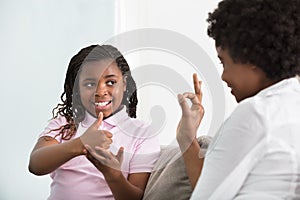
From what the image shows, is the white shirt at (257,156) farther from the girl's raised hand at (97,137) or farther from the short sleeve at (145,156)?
the short sleeve at (145,156)

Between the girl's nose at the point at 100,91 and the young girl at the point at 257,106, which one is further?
the girl's nose at the point at 100,91

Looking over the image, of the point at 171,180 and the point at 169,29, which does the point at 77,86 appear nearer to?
the point at 171,180

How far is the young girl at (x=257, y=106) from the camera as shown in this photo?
42.8 inches

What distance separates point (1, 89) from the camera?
2.87 m

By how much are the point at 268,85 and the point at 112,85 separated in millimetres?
588

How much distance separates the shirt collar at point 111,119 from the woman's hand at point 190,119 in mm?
325

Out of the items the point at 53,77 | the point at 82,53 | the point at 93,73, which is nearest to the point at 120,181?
the point at 93,73

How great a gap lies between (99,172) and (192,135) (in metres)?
0.38

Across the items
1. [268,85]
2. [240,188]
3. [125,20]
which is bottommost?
[240,188]

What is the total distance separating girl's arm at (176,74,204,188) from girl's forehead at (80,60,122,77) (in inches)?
12.6

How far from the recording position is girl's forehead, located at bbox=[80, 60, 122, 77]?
66.4 inches

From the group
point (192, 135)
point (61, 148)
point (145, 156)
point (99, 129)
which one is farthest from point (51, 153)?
point (192, 135)

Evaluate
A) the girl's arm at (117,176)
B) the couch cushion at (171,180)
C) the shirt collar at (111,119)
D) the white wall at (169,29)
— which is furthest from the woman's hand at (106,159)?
the white wall at (169,29)

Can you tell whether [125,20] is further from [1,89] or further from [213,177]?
[213,177]
